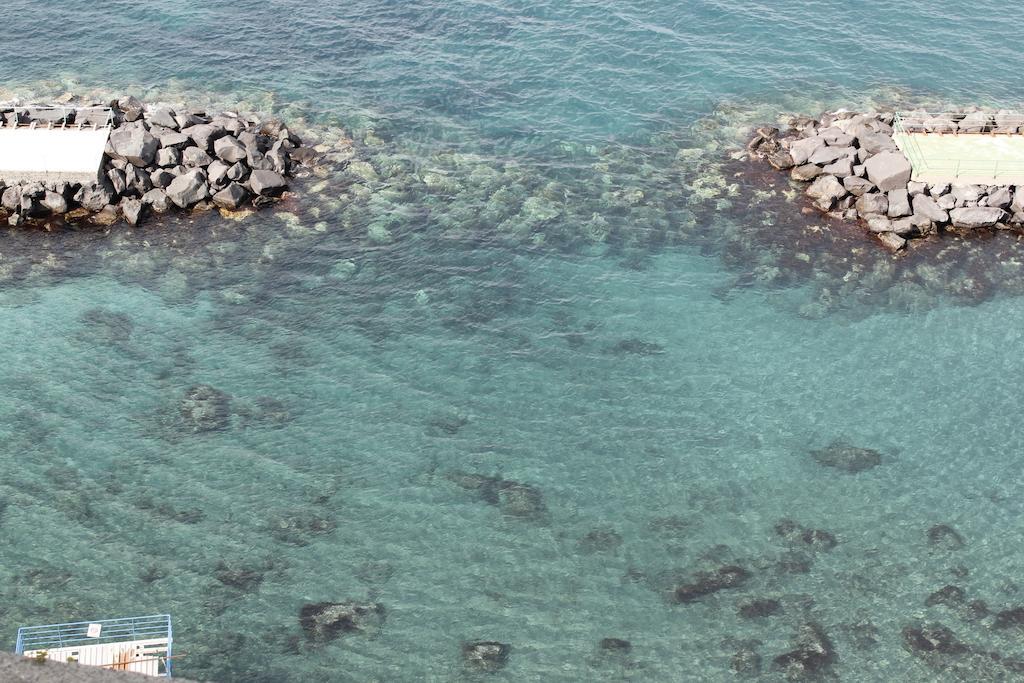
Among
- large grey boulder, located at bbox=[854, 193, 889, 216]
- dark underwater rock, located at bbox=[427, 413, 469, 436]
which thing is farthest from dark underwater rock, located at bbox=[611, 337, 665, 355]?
large grey boulder, located at bbox=[854, 193, 889, 216]

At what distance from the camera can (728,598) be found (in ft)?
147

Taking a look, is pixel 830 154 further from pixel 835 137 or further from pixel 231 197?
pixel 231 197

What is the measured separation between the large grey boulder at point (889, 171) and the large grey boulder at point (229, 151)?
47130mm

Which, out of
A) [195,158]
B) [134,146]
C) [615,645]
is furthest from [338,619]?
[134,146]

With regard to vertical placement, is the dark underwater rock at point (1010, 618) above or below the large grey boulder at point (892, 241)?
below

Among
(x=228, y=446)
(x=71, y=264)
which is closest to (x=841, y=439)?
(x=228, y=446)

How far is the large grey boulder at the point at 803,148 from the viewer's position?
73.7m

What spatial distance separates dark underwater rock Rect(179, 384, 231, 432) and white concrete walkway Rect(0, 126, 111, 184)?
23.4 metres

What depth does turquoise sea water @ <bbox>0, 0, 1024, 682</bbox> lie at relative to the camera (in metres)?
43.9

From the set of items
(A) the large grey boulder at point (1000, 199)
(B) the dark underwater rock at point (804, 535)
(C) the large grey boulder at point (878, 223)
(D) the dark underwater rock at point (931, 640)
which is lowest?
(D) the dark underwater rock at point (931, 640)

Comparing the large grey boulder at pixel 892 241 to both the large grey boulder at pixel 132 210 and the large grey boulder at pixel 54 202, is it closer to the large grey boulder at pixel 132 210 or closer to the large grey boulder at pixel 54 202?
the large grey boulder at pixel 132 210

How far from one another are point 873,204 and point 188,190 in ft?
162

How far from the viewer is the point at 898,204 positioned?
6819cm

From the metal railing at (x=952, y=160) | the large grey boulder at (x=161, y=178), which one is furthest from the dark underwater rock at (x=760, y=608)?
the large grey boulder at (x=161, y=178)
